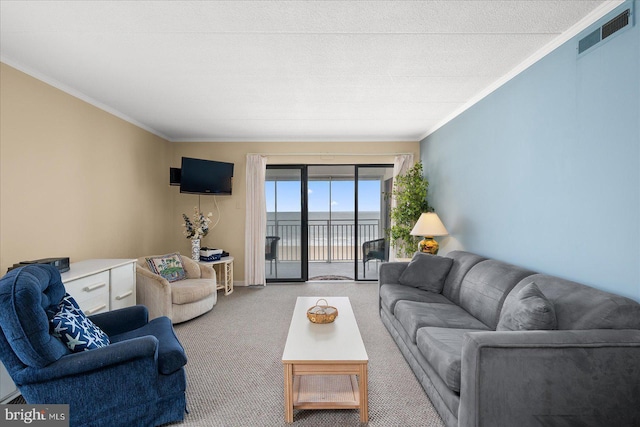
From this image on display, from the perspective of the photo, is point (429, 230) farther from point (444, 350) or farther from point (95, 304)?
point (95, 304)

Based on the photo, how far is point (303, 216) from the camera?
5.35 metres

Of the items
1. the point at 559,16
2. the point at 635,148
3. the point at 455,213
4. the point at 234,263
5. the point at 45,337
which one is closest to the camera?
the point at 45,337

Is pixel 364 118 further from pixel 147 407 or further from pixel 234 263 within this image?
pixel 147 407

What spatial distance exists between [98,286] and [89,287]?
0.34 ft

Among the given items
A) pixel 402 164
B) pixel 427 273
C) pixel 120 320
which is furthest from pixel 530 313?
pixel 402 164

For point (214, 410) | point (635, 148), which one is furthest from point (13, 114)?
point (635, 148)

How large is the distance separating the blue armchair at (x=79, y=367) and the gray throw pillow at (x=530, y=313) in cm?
201

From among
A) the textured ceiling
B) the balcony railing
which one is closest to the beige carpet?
the textured ceiling

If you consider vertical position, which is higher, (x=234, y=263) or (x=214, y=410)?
(x=234, y=263)

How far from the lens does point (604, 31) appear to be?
186 centimetres

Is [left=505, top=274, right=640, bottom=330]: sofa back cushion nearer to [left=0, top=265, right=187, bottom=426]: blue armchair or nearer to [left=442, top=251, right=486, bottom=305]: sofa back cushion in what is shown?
[left=442, top=251, right=486, bottom=305]: sofa back cushion

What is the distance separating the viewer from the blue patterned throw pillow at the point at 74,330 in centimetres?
170

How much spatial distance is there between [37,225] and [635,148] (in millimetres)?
4429

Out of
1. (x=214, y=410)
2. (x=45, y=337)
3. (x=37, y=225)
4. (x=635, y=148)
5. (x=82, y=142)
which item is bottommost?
(x=214, y=410)
